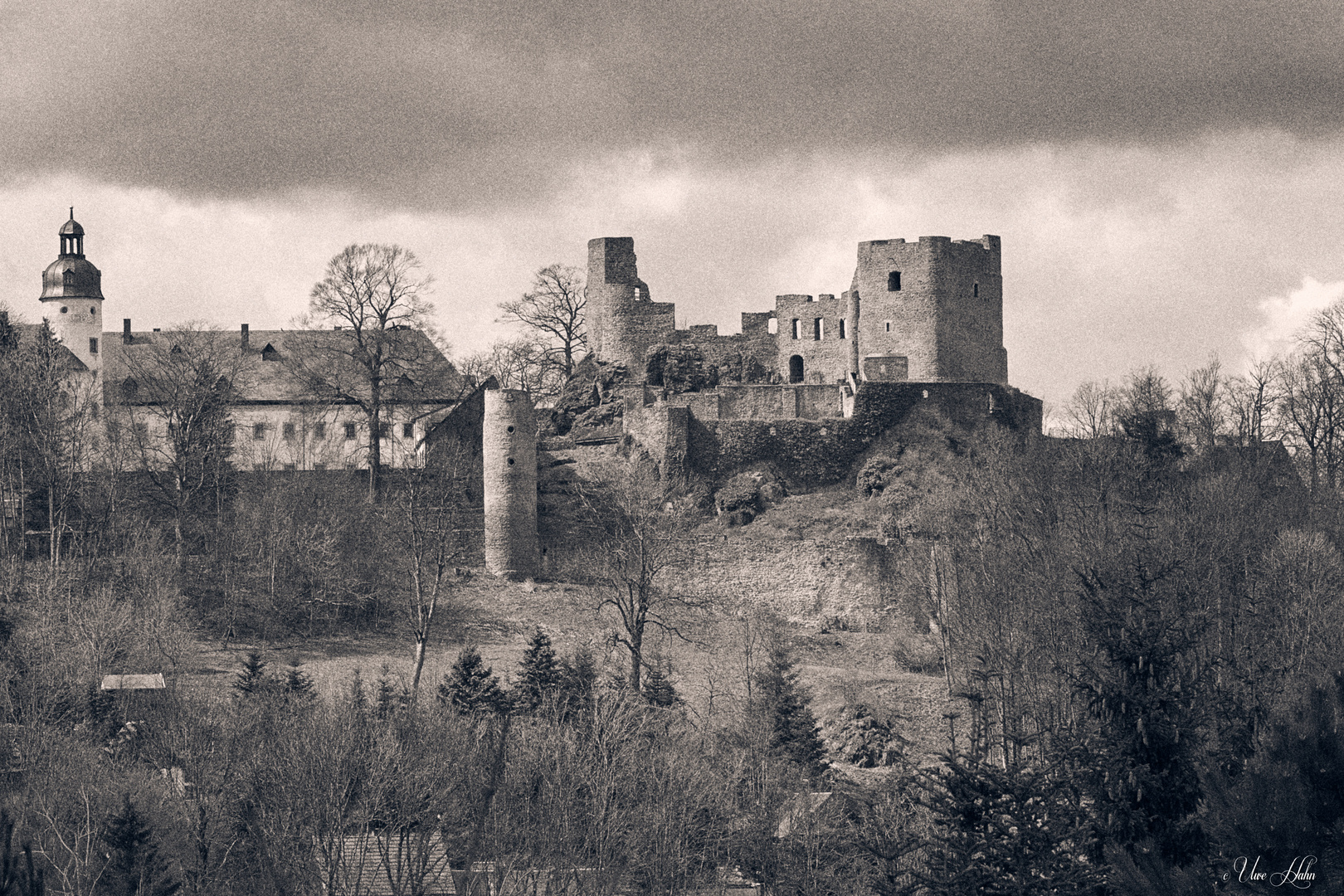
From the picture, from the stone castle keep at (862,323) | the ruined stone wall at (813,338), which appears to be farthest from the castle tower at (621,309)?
the ruined stone wall at (813,338)

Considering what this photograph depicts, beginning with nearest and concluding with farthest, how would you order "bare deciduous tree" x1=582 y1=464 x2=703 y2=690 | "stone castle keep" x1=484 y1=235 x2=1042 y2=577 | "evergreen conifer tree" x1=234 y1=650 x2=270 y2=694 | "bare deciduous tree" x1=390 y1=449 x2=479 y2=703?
1. "evergreen conifer tree" x1=234 y1=650 x2=270 y2=694
2. "bare deciduous tree" x1=582 y1=464 x2=703 y2=690
3. "bare deciduous tree" x1=390 y1=449 x2=479 y2=703
4. "stone castle keep" x1=484 y1=235 x2=1042 y2=577

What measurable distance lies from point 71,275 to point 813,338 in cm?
2278

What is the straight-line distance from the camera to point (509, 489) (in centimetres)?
4841

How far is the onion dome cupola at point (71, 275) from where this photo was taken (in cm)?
6394

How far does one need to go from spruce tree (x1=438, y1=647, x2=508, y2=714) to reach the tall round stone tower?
26.3 ft

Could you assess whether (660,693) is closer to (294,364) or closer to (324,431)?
(324,431)

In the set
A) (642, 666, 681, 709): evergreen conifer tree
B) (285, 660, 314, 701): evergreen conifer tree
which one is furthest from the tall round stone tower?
(285, 660, 314, 701): evergreen conifer tree

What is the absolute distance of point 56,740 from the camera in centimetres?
3491

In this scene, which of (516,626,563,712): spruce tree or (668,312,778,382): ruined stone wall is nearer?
(516,626,563,712): spruce tree

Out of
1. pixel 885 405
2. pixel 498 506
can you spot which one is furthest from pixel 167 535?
pixel 885 405

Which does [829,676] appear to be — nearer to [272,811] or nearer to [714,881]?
[714,881]

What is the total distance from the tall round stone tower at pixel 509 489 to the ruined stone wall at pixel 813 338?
34.4ft

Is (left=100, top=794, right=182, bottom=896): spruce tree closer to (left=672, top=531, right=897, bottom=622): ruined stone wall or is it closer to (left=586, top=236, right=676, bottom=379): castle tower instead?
(left=672, top=531, right=897, bottom=622): ruined stone wall

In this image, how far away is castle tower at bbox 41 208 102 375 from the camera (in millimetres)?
63219
